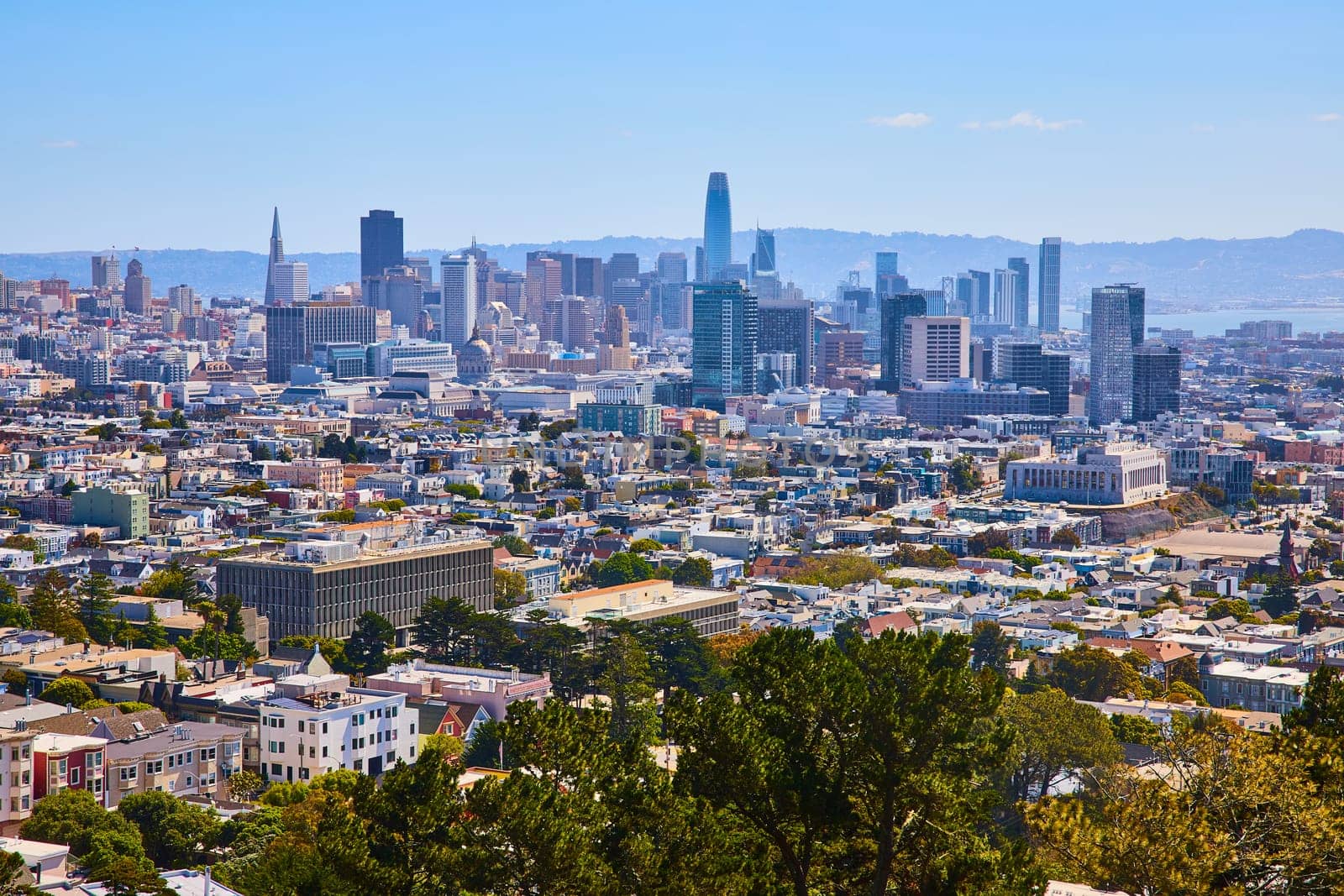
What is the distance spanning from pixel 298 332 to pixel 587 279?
6395cm

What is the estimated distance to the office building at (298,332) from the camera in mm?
127062

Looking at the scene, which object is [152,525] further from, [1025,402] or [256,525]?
[1025,402]

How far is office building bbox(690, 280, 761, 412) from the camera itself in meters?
105

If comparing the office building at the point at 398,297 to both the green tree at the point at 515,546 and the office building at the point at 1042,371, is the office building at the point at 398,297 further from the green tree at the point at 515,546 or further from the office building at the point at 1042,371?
the green tree at the point at 515,546

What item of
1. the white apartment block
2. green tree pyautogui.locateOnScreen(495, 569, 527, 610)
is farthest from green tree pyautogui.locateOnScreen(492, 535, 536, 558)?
the white apartment block

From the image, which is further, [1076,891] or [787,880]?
[1076,891]

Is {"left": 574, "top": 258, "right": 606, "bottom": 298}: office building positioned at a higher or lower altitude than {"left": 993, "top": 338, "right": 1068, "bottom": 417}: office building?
higher

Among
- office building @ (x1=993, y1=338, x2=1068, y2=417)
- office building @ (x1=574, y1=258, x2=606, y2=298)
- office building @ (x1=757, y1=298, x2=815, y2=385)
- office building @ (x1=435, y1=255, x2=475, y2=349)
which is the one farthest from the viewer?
office building @ (x1=574, y1=258, x2=606, y2=298)

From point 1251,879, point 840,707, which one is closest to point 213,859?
point 840,707

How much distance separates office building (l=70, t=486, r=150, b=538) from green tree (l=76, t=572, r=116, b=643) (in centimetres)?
1413

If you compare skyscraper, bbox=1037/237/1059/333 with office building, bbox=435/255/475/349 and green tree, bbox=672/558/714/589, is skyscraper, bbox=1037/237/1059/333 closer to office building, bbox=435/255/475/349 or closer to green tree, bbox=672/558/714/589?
office building, bbox=435/255/475/349

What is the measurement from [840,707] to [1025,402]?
8787 cm

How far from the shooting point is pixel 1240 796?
38.4 ft

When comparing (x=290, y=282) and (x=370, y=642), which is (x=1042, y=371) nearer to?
(x=370, y=642)
